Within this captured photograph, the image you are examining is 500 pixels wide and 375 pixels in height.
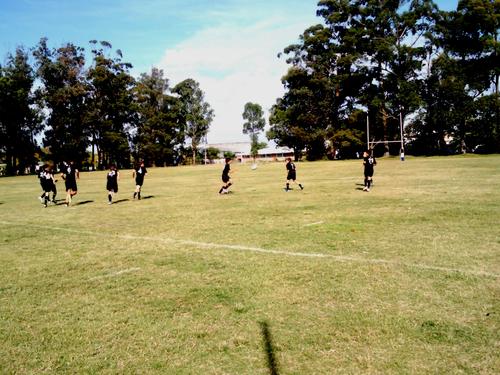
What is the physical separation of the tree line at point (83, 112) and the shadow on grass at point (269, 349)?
218ft

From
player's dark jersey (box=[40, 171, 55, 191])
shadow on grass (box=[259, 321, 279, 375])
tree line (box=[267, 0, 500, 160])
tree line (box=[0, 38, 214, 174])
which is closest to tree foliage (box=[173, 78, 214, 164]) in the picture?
tree line (box=[0, 38, 214, 174])

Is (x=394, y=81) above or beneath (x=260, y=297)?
above

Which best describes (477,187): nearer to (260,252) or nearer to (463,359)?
(260,252)

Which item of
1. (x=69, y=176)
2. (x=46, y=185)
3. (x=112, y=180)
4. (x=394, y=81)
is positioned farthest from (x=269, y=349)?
(x=394, y=81)

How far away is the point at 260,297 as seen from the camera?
5730 mm

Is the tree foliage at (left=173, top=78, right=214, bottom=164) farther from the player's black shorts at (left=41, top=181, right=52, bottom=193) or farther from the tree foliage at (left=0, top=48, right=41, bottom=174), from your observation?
the player's black shorts at (left=41, top=181, right=52, bottom=193)

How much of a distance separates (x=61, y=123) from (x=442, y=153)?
59.0 meters

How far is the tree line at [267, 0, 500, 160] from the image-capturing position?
55156 millimetres

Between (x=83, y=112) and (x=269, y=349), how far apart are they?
73.2 m

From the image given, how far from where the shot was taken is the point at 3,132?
6419 centimetres

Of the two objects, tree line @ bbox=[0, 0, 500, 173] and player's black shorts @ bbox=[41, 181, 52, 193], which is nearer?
player's black shorts @ bbox=[41, 181, 52, 193]

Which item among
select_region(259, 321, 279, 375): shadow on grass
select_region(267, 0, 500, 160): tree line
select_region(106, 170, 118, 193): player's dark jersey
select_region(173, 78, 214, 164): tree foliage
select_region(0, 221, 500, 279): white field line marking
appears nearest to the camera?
select_region(259, 321, 279, 375): shadow on grass

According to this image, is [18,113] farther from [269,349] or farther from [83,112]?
[269,349]

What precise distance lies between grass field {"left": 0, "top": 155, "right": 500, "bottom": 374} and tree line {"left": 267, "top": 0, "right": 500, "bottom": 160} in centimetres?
5016
